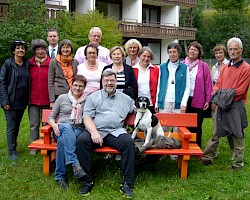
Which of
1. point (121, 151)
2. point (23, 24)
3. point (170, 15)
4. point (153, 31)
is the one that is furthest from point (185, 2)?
point (121, 151)

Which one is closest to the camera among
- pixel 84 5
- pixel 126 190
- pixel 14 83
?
pixel 126 190

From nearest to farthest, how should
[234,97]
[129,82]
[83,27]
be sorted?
[234,97] < [129,82] < [83,27]

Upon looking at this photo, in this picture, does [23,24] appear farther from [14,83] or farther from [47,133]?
[47,133]

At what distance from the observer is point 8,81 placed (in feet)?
20.7

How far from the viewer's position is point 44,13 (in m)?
15.2

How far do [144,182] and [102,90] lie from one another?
147 cm

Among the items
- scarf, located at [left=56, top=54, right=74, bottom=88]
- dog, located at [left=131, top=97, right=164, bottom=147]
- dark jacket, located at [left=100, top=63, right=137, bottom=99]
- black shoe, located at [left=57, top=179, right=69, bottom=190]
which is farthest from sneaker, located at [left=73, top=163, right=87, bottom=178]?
scarf, located at [left=56, top=54, right=74, bottom=88]

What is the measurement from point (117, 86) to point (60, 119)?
1049 millimetres

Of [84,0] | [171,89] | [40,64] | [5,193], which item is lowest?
[5,193]

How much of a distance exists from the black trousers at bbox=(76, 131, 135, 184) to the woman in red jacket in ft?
4.03

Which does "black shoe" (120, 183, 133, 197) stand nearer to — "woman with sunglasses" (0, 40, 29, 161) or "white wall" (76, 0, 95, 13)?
"woman with sunglasses" (0, 40, 29, 161)

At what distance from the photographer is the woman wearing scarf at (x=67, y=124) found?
5102mm

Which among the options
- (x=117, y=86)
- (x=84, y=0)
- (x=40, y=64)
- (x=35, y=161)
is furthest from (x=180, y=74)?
(x=84, y=0)

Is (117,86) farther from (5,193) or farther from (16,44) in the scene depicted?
(5,193)
